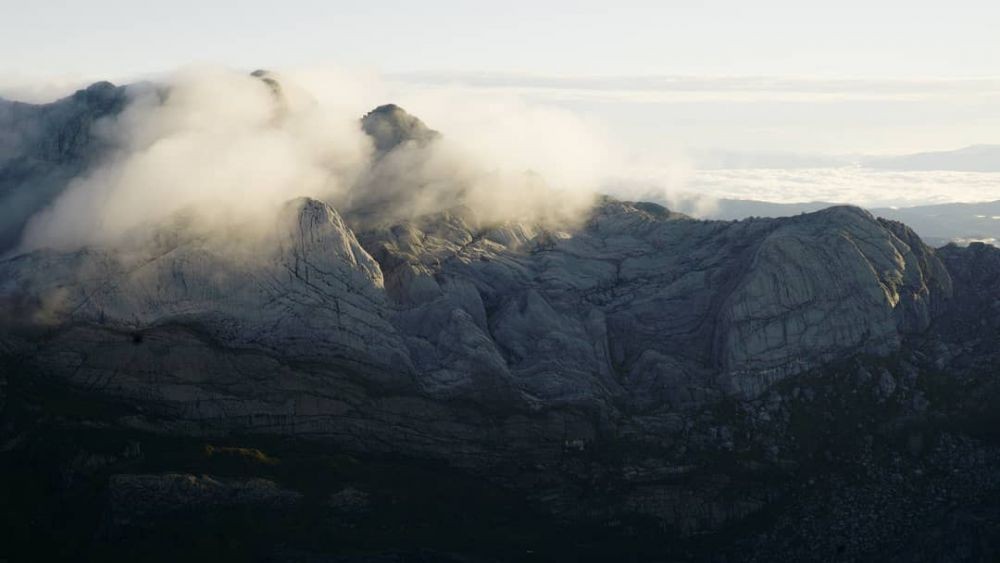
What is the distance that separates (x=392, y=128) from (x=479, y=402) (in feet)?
176

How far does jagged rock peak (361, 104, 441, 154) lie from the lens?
191 metres

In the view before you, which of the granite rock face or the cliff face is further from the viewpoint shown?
the granite rock face

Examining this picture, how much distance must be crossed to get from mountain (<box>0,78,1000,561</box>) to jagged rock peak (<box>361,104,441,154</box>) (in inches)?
919

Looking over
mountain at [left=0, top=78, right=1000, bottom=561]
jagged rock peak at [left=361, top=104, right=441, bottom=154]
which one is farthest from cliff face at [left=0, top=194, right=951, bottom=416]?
jagged rock peak at [left=361, top=104, right=441, bottom=154]

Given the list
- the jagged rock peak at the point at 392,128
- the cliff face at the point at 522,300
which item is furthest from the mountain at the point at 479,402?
the jagged rock peak at the point at 392,128

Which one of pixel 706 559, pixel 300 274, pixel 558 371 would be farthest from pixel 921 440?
pixel 300 274

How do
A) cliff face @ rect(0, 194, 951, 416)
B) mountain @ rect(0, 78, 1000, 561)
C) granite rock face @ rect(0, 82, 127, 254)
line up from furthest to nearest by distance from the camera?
granite rock face @ rect(0, 82, 127, 254) < cliff face @ rect(0, 194, 951, 416) < mountain @ rect(0, 78, 1000, 561)

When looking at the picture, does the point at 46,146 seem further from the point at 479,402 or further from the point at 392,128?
the point at 479,402

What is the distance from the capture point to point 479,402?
15412 centimetres

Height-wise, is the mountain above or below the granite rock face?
below

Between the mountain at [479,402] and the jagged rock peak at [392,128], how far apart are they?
2335 cm

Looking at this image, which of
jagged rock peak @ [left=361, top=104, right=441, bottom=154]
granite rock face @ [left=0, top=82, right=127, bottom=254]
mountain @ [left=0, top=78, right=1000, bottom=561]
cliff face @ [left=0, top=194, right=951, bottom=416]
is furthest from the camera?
jagged rock peak @ [left=361, top=104, right=441, bottom=154]

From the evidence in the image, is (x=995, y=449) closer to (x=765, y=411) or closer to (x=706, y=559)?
(x=765, y=411)

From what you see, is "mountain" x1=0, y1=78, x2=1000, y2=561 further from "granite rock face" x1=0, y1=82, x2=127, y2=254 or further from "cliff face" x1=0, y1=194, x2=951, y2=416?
"granite rock face" x1=0, y1=82, x2=127, y2=254
